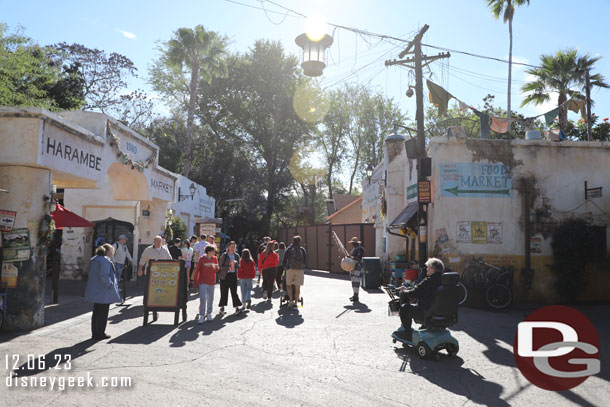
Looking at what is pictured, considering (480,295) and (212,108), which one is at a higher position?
(212,108)

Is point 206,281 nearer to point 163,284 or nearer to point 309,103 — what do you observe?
point 163,284

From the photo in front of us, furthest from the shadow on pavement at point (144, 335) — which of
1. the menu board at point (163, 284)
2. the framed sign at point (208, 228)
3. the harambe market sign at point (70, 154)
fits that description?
the framed sign at point (208, 228)

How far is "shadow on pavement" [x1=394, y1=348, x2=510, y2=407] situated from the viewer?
16.5 ft

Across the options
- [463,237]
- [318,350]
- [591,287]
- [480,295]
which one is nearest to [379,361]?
[318,350]

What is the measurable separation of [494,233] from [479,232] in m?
0.46

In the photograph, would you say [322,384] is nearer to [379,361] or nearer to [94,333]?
[379,361]

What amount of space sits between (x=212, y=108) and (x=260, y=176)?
23.8 ft

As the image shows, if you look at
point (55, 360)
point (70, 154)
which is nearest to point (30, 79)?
point (70, 154)

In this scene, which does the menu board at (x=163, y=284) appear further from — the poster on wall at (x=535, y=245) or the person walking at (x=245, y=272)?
the poster on wall at (x=535, y=245)

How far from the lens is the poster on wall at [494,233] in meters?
13.3

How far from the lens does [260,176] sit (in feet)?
132

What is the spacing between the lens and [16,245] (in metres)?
8.30

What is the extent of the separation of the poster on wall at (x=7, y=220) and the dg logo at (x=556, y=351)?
352 inches

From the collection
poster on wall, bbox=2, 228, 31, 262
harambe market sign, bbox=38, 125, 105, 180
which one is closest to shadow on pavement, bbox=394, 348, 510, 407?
poster on wall, bbox=2, 228, 31, 262
